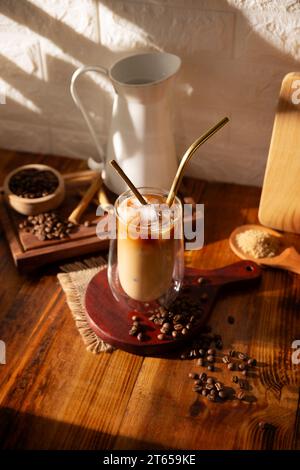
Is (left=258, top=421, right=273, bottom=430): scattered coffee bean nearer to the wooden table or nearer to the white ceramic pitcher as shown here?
the wooden table

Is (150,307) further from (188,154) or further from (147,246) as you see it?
(188,154)

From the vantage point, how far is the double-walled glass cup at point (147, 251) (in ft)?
3.30

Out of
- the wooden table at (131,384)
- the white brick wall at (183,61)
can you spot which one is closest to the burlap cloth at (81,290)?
the wooden table at (131,384)

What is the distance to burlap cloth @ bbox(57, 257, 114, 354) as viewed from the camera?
3.47 feet

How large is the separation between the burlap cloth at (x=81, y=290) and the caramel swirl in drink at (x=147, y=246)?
94 millimetres

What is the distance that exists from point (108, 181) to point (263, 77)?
390 mm

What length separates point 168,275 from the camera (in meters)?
1.08

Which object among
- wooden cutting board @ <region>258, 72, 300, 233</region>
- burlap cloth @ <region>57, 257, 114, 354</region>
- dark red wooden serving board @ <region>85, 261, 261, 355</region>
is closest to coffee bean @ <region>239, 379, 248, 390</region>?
dark red wooden serving board @ <region>85, 261, 261, 355</region>

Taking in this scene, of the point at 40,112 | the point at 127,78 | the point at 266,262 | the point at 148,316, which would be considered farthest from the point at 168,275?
the point at 40,112

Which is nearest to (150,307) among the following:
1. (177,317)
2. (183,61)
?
(177,317)

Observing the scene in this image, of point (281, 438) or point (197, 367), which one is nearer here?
point (281, 438)

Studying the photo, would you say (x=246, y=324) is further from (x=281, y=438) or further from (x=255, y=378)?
(x=281, y=438)

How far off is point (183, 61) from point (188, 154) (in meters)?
0.40

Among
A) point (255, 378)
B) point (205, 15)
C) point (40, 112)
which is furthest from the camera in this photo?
point (40, 112)
